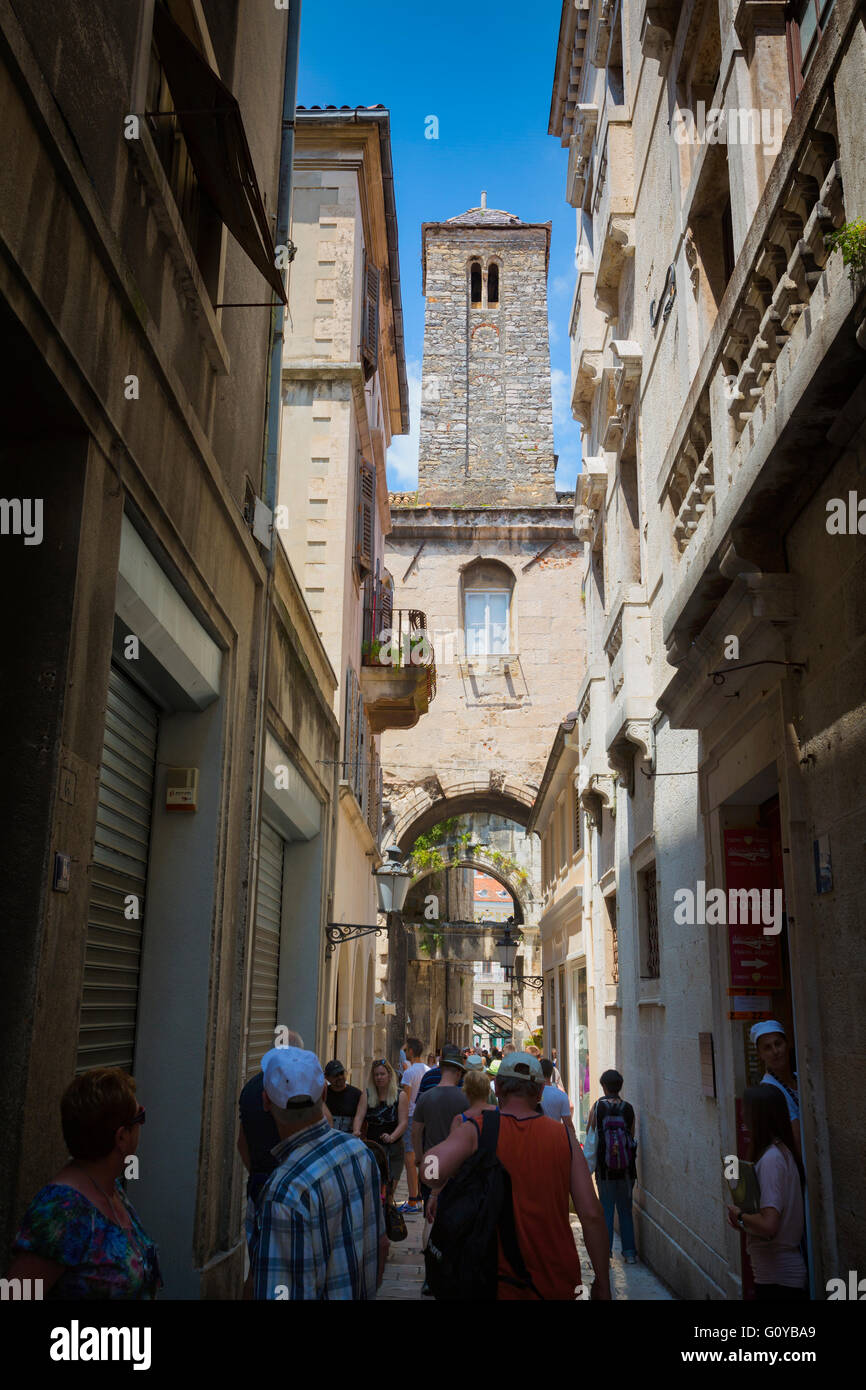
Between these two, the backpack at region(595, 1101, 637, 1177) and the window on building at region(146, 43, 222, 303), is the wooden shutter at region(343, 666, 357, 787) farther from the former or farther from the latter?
the window on building at region(146, 43, 222, 303)

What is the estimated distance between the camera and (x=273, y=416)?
26.1ft

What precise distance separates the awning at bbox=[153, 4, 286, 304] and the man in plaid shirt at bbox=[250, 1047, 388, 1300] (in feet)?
13.6

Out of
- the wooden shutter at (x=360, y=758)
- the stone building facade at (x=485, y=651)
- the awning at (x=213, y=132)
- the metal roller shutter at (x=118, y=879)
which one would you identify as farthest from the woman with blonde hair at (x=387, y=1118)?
the stone building facade at (x=485, y=651)

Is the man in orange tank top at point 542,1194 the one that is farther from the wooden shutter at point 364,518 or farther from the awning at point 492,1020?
the awning at point 492,1020

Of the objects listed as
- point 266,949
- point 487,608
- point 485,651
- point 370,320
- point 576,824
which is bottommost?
point 266,949

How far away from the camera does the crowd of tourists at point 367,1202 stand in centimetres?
265

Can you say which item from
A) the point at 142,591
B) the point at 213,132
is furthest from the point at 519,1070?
the point at 213,132

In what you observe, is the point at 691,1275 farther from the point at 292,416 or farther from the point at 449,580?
the point at 449,580

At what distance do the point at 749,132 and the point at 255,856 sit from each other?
17.1 feet

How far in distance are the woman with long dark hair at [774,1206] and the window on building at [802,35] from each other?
507 centimetres

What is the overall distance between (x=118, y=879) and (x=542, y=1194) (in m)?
2.54

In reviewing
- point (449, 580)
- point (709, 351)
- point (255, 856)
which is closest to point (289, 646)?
A: point (255, 856)

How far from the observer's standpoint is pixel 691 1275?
25.8 feet

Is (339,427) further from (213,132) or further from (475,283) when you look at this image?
(475,283)
